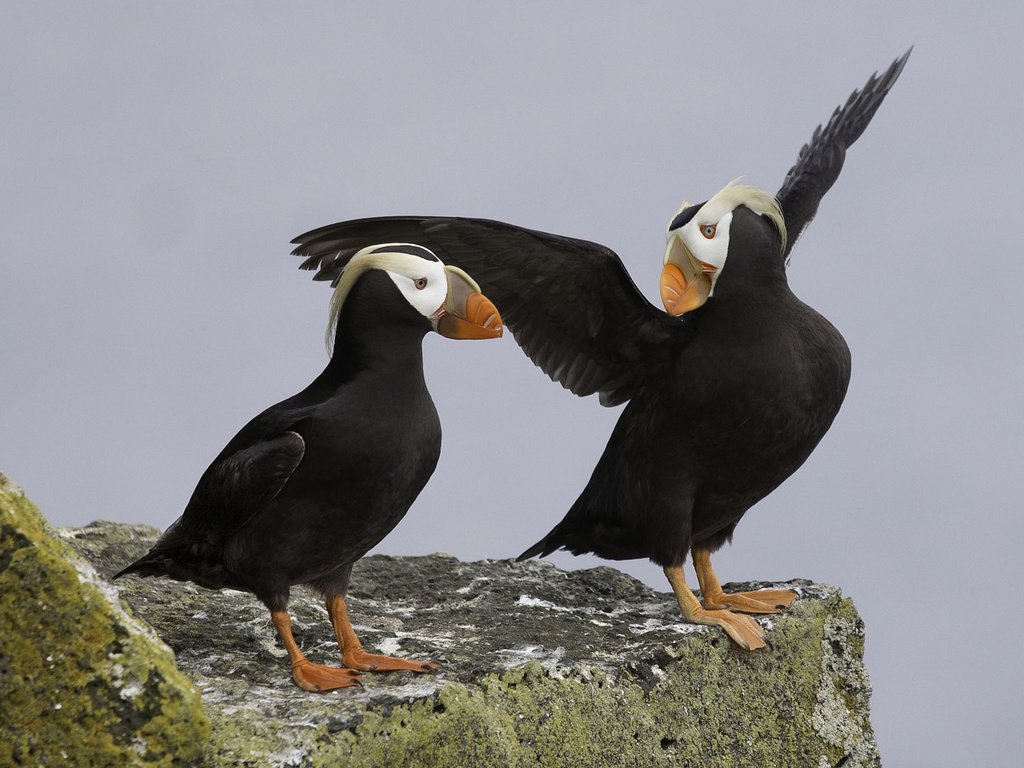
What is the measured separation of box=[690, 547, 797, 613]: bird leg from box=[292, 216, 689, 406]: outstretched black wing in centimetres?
70

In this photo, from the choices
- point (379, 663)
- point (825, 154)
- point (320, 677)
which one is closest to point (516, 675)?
point (379, 663)

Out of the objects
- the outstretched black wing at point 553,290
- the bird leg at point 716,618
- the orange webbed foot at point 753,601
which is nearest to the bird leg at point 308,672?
the outstretched black wing at point 553,290

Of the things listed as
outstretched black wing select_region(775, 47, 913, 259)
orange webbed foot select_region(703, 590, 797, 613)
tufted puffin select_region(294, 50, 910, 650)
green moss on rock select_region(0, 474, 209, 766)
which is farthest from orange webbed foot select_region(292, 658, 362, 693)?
outstretched black wing select_region(775, 47, 913, 259)

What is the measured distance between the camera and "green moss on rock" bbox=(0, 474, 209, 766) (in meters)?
3.18

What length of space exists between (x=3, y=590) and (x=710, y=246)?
2.68m

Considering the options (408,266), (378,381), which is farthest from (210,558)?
(408,266)

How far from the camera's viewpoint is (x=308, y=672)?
412 cm

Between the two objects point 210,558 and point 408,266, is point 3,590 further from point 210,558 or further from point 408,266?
point 408,266

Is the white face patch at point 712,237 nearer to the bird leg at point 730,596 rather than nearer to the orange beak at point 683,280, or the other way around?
the orange beak at point 683,280

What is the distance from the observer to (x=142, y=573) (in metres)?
4.55

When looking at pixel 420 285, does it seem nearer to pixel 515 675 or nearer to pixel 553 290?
pixel 553 290

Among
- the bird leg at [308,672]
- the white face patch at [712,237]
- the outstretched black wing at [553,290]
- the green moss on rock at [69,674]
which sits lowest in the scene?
the green moss on rock at [69,674]

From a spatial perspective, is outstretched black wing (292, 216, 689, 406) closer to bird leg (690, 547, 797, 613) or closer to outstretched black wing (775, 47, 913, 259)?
bird leg (690, 547, 797, 613)

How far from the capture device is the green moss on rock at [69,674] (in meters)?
3.18
